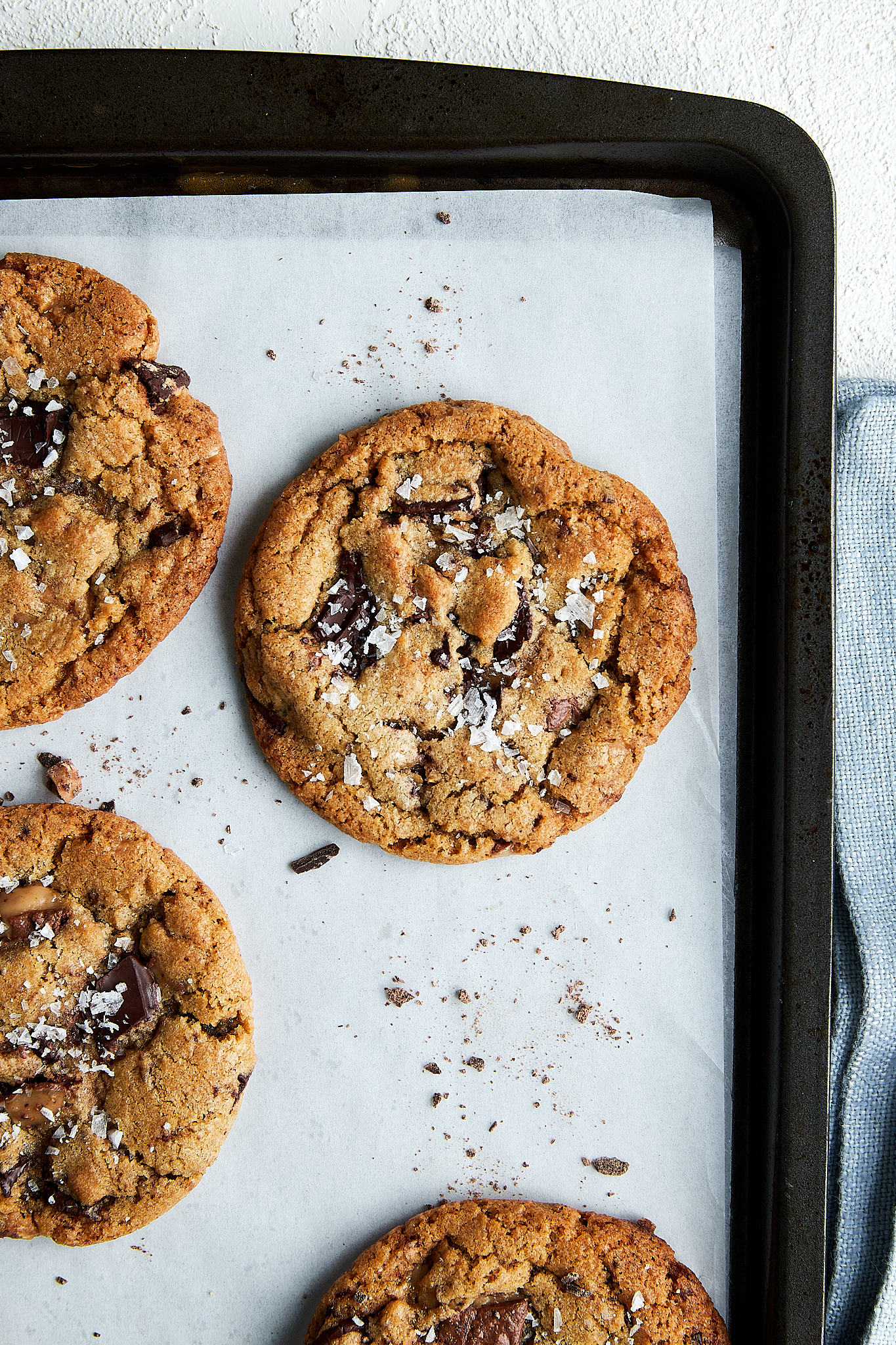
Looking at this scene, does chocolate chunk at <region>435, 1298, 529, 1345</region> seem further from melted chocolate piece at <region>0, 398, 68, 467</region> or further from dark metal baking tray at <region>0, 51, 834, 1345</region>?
melted chocolate piece at <region>0, 398, 68, 467</region>

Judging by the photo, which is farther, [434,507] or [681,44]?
[681,44]

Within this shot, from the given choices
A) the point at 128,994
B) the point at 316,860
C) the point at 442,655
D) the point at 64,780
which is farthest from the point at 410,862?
the point at 64,780

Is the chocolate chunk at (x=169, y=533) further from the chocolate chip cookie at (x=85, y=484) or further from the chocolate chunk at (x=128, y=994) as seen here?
the chocolate chunk at (x=128, y=994)

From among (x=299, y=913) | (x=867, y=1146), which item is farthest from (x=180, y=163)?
(x=867, y=1146)

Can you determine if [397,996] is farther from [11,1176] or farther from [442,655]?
[11,1176]

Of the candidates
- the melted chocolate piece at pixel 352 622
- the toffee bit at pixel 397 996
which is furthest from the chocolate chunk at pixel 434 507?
the toffee bit at pixel 397 996

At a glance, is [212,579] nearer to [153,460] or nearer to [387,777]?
[153,460]
